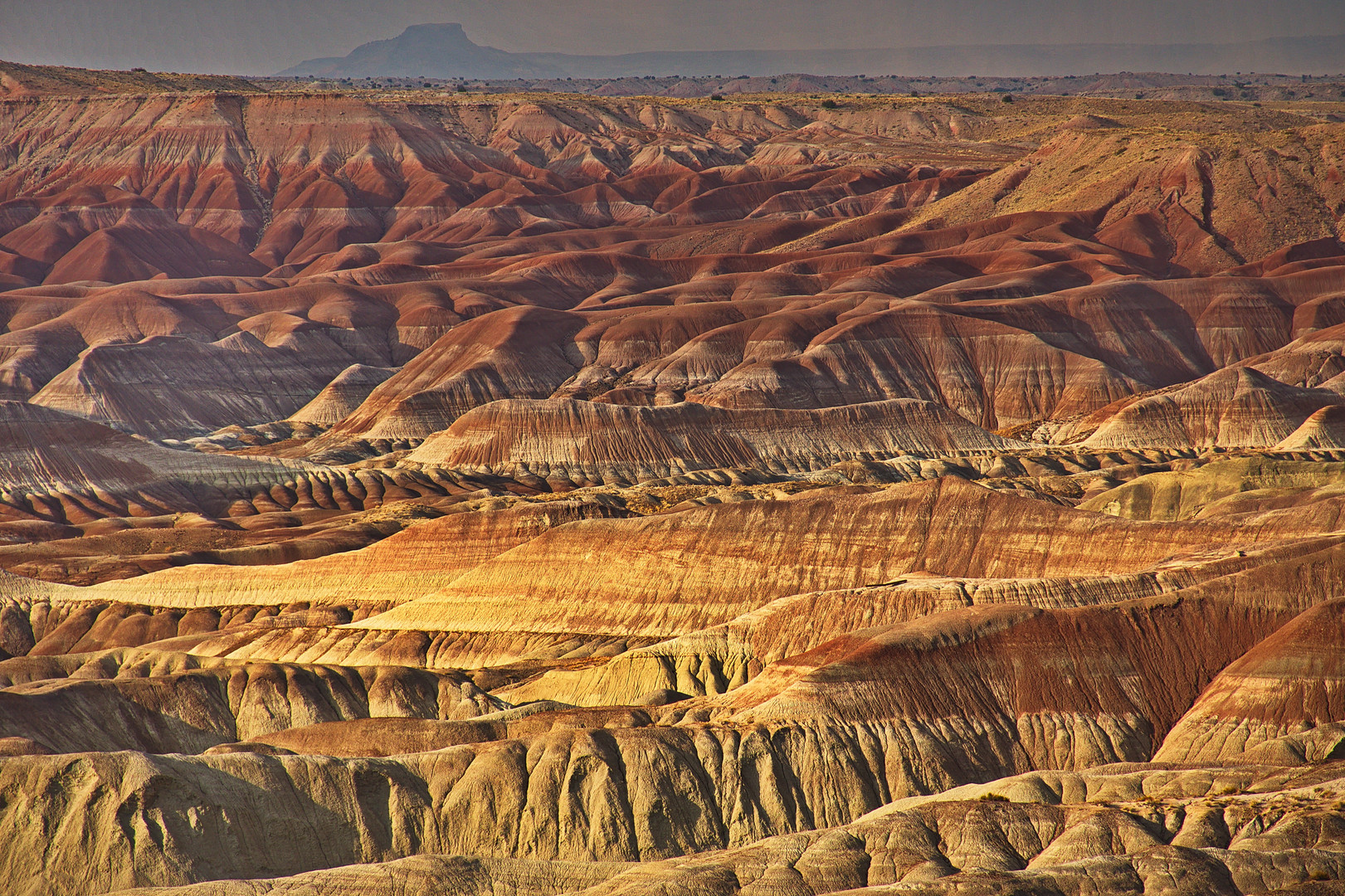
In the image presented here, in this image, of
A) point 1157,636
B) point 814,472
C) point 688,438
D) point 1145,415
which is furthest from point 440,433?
point 1157,636

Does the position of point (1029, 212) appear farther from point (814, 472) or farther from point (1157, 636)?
point (1157, 636)

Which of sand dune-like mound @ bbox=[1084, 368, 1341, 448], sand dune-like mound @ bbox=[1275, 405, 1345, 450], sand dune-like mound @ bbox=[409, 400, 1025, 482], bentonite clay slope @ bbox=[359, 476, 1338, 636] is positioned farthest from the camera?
sand dune-like mound @ bbox=[1084, 368, 1341, 448]

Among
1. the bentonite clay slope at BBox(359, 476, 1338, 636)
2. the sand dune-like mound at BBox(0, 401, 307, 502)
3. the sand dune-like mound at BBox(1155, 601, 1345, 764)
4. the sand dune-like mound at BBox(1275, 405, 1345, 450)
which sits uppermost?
the sand dune-like mound at BBox(0, 401, 307, 502)

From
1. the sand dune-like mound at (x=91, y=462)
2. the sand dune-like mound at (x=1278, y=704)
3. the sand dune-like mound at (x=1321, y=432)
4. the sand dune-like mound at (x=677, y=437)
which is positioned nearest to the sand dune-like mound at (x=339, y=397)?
the sand dune-like mound at (x=677, y=437)

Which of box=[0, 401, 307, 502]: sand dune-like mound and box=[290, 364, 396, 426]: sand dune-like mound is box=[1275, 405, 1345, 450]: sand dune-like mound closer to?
box=[0, 401, 307, 502]: sand dune-like mound

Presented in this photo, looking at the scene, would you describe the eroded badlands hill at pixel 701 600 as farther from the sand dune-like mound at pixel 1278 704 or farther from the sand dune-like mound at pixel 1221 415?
the sand dune-like mound at pixel 1221 415

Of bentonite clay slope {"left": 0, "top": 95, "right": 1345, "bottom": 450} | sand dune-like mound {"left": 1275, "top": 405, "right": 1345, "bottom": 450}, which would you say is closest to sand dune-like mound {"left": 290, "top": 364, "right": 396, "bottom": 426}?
bentonite clay slope {"left": 0, "top": 95, "right": 1345, "bottom": 450}

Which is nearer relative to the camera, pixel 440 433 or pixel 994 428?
pixel 440 433
